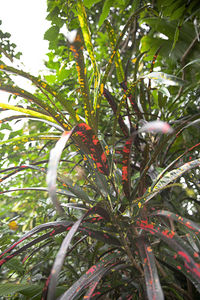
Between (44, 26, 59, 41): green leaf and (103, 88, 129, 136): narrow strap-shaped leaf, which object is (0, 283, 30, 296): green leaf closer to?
(103, 88, 129, 136): narrow strap-shaped leaf

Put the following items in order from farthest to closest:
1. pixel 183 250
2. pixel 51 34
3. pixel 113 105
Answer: pixel 51 34 < pixel 113 105 < pixel 183 250

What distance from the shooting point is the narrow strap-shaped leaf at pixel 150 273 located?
31 cm

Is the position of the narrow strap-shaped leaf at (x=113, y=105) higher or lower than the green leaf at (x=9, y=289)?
higher

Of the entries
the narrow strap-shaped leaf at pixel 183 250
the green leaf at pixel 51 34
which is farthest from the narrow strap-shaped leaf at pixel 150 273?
the green leaf at pixel 51 34

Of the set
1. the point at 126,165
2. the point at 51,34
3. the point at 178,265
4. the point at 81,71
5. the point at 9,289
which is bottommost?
the point at 178,265

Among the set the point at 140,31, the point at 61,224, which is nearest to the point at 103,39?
the point at 140,31

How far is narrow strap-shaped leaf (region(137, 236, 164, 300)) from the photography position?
0.31 meters

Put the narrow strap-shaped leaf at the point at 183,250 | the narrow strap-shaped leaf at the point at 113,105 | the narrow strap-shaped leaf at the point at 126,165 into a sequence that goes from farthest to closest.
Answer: the narrow strap-shaped leaf at the point at 113,105
the narrow strap-shaped leaf at the point at 126,165
the narrow strap-shaped leaf at the point at 183,250

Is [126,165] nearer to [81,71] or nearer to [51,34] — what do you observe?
[81,71]

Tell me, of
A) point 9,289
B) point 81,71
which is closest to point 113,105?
point 81,71

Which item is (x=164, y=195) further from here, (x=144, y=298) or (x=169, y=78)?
(x=169, y=78)

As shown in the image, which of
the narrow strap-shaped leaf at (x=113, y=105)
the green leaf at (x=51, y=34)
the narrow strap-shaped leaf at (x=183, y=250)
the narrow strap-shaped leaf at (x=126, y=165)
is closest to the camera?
the narrow strap-shaped leaf at (x=183, y=250)

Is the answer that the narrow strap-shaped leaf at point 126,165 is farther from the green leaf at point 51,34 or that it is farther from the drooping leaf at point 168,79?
the green leaf at point 51,34

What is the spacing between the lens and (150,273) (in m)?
0.35
